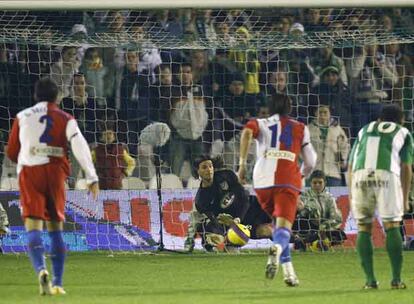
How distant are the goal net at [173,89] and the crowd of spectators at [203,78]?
0.02 m

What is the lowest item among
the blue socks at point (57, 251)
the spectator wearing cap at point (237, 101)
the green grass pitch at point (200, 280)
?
the green grass pitch at point (200, 280)

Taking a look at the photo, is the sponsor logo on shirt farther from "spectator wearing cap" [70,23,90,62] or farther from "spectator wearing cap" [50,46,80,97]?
"spectator wearing cap" [50,46,80,97]

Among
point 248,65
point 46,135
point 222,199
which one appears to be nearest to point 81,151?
point 46,135

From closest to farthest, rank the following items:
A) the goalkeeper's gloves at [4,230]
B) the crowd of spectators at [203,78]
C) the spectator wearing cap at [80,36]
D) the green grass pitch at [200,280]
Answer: the green grass pitch at [200,280], the goalkeeper's gloves at [4,230], the spectator wearing cap at [80,36], the crowd of spectators at [203,78]

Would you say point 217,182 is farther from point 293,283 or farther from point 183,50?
point 293,283

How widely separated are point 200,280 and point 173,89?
19.5 feet

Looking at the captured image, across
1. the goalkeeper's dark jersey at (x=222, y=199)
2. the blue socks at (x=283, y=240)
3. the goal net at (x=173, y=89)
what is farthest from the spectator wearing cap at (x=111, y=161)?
the blue socks at (x=283, y=240)

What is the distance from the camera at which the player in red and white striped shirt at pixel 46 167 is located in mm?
11906

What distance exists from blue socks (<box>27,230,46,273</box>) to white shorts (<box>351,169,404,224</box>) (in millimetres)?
2981

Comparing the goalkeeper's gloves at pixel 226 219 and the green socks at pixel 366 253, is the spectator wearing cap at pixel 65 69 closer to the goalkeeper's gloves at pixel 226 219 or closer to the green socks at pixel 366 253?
the goalkeeper's gloves at pixel 226 219

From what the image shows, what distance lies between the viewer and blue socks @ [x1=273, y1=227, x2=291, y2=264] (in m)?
12.8

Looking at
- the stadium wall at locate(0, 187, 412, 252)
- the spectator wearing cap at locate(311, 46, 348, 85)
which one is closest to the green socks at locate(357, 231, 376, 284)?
the stadium wall at locate(0, 187, 412, 252)

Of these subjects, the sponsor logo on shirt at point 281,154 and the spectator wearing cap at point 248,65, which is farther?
A: the spectator wearing cap at point 248,65

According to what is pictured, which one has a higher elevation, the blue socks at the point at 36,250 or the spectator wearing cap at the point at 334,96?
the spectator wearing cap at the point at 334,96
